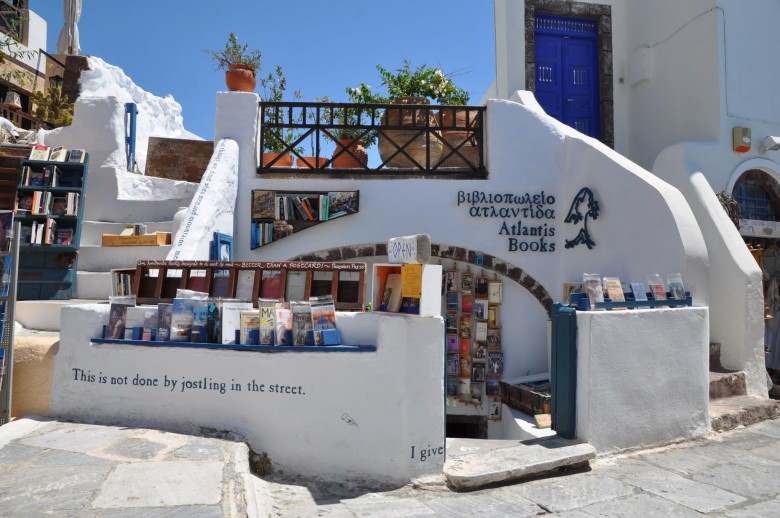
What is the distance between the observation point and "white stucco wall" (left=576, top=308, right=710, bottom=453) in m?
4.70

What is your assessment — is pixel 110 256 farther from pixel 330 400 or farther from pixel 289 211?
pixel 330 400

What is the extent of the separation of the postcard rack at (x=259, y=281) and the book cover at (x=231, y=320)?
0.40 m

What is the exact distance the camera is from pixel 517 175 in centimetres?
794

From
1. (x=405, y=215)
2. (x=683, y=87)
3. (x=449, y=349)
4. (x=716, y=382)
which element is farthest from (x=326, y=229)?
(x=683, y=87)

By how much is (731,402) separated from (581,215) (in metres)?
2.82

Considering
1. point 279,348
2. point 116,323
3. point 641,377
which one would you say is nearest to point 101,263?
point 116,323

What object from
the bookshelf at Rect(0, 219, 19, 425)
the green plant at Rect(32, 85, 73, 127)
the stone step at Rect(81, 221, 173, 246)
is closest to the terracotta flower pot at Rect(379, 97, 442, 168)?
the stone step at Rect(81, 221, 173, 246)

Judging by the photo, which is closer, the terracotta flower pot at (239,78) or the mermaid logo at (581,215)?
the mermaid logo at (581,215)

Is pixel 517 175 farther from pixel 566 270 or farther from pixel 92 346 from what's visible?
pixel 92 346

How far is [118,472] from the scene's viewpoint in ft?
10.7

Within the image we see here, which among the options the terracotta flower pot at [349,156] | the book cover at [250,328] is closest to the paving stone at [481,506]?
the book cover at [250,328]

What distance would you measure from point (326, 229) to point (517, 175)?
2751 millimetres

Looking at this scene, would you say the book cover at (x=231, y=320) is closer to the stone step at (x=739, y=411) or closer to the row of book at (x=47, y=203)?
the row of book at (x=47, y=203)

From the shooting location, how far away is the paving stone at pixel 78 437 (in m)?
3.67
